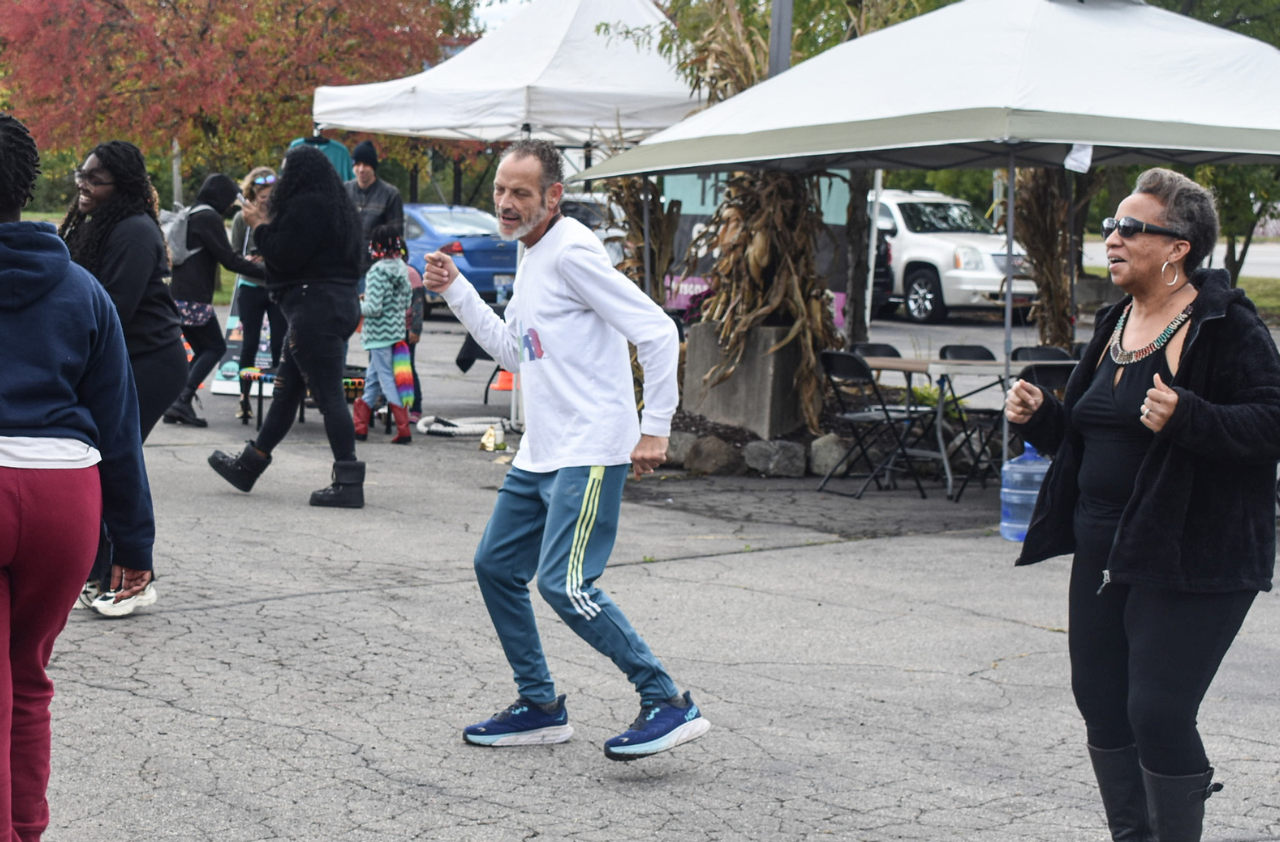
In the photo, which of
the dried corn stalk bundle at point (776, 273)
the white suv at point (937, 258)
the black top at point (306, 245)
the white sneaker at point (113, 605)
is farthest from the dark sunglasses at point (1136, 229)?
the white suv at point (937, 258)

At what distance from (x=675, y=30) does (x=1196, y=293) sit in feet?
32.3

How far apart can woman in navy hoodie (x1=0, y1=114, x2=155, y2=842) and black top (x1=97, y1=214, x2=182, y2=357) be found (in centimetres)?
274


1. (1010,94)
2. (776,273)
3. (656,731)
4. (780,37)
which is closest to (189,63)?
(780,37)

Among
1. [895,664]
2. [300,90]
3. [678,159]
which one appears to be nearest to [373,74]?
[300,90]

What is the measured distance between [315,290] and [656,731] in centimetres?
477

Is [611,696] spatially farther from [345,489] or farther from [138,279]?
[345,489]

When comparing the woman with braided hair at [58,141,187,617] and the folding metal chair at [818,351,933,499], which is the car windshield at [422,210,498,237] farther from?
the woman with braided hair at [58,141,187,617]

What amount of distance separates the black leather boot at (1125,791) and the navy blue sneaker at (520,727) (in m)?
1.73

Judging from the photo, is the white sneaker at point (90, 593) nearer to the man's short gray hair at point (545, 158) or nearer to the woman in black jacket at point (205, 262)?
the man's short gray hair at point (545, 158)

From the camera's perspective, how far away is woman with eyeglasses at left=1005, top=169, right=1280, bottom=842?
3436mm

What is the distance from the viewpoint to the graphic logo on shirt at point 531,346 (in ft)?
15.3

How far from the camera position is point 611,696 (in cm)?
538

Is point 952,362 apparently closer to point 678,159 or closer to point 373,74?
point 678,159

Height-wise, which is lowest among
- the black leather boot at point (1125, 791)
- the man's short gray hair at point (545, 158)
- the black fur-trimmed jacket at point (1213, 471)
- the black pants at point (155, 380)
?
the black leather boot at point (1125, 791)
